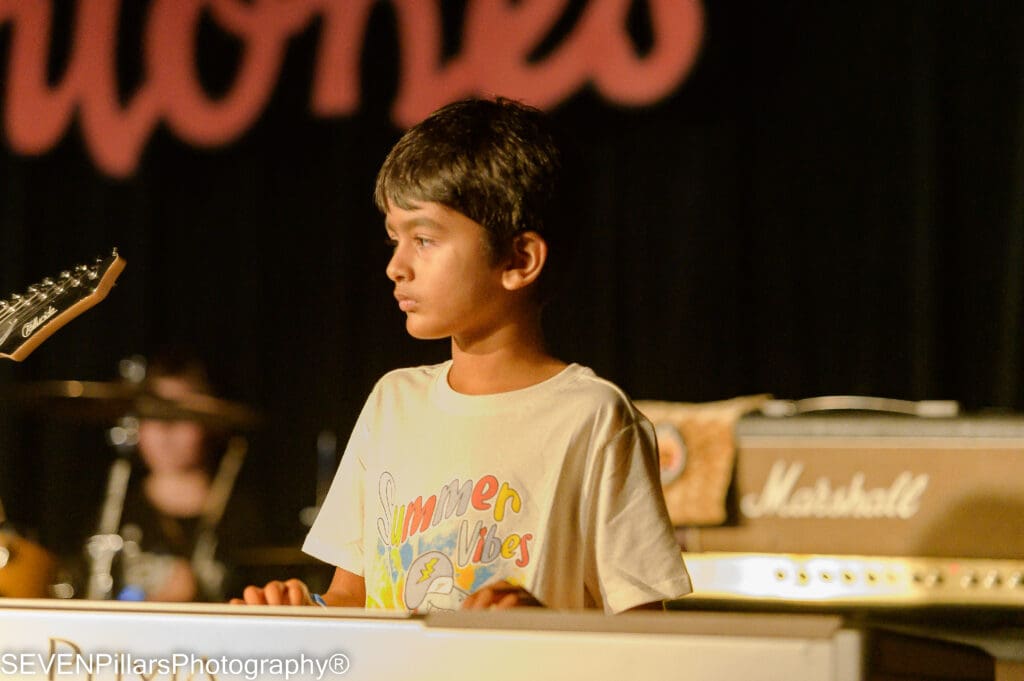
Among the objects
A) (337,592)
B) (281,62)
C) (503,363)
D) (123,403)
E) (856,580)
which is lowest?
(856,580)

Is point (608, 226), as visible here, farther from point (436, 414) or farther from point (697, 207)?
point (436, 414)

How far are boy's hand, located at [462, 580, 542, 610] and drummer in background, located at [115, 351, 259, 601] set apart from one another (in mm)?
2540

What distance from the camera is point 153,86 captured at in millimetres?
3717

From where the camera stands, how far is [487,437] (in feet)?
3.51

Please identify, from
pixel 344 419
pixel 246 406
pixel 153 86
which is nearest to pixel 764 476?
pixel 344 419

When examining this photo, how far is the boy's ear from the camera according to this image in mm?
1110

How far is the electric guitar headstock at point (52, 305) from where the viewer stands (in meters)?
1.10

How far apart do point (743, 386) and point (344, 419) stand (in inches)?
43.7

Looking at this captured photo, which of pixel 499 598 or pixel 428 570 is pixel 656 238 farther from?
pixel 499 598

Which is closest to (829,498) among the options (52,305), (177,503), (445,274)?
(445,274)

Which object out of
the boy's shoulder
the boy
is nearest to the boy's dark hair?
the boy

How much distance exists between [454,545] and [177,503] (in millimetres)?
2628

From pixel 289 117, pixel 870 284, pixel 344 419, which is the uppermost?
pixel 289 117

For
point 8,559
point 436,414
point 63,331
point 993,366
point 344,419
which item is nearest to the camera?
point 436,414
